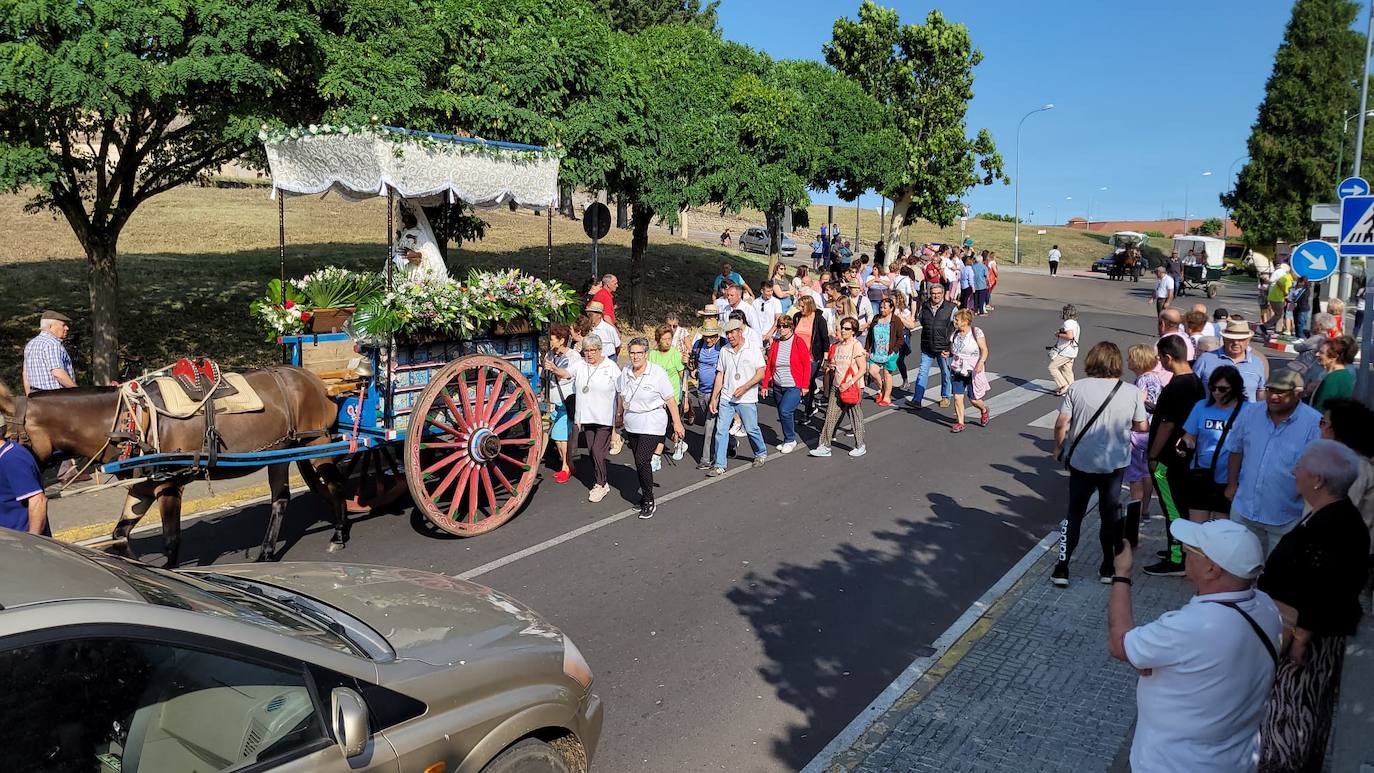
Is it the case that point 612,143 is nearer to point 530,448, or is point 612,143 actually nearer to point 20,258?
point 530,448

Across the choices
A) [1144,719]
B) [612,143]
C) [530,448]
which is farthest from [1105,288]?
[1144,719]

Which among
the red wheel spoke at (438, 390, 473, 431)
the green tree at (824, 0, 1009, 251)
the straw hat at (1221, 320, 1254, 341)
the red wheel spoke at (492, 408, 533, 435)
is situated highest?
the green tree at (824, 0, 1009, 251)

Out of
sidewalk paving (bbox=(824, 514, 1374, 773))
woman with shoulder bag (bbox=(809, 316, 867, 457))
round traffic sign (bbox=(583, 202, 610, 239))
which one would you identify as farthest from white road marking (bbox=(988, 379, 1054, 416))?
sidewalk paving (bbox=(824, 514, 1374, 773))

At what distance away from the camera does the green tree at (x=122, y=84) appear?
9812 mm

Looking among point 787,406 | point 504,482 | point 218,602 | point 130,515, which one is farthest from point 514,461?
point 218,602

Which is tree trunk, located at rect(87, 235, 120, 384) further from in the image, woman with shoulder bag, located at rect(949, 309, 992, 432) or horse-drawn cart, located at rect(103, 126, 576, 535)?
woman with shoulder bag, located at rect(949, 309, 992, 432)

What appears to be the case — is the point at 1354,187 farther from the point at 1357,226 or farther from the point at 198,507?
the point at 198,507

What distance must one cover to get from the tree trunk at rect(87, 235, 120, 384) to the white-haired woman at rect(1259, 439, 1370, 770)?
44.5 feet

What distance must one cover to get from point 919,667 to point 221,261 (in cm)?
2078

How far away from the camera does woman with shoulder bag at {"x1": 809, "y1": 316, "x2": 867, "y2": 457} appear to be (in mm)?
10828

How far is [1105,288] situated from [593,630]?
129 ft

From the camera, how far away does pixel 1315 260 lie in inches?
448

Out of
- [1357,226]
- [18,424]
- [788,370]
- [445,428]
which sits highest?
[1357,226]

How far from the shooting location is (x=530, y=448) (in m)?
8.73
